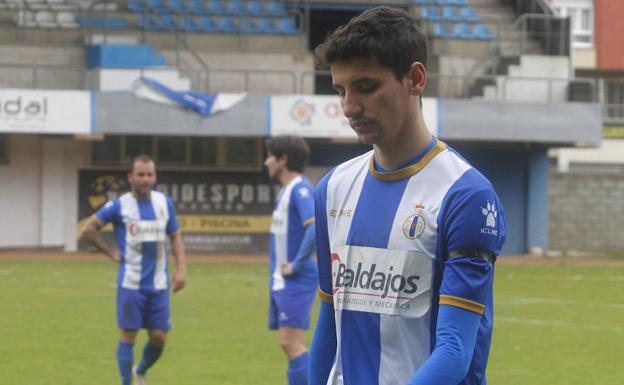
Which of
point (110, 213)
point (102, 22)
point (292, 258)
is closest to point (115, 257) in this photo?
point (110, 213)

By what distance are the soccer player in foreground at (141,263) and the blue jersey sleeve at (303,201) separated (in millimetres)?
1412

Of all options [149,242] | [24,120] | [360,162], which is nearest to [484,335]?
[360,162]

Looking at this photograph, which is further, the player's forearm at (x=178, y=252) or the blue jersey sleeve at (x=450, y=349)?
the player's forearm at (x=178, y=252)

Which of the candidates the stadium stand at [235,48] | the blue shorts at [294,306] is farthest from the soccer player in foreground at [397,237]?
the stadium stand at [235,48]

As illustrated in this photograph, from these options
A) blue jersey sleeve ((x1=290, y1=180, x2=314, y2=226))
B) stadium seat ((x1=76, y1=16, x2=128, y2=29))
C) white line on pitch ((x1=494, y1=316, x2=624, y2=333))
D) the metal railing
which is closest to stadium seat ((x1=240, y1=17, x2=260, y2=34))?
stadium seat ((x1=76, y1=16, x2=128, y2=29))

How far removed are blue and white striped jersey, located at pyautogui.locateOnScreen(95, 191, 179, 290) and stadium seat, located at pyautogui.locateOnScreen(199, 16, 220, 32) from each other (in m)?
21.8

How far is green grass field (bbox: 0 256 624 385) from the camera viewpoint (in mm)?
11609

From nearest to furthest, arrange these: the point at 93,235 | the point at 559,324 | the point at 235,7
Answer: the point at 93,235
the point at 559,324
the point at 235,7

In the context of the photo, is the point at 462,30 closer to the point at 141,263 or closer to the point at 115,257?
the point at 115,257

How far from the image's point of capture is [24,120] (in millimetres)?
27984

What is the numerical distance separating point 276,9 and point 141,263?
24269mm

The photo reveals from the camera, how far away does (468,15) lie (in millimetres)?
35188

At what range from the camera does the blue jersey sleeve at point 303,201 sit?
9.91 m

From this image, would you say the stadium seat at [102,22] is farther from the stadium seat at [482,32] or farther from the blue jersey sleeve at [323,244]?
the blue jersey sleeve at [323,244]
